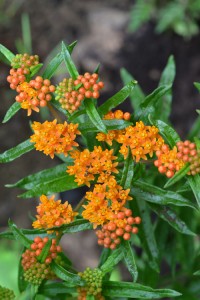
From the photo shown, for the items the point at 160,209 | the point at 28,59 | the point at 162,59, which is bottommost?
the point at 160,209

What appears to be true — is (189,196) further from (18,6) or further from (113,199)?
(18,6)

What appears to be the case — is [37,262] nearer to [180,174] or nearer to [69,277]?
[69,277]

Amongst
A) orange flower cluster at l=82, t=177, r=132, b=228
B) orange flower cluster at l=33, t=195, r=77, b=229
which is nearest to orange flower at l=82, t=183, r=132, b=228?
orange flower cluster at l=82, t=177, r=132, b=228

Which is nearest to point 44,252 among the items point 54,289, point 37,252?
point 37,252

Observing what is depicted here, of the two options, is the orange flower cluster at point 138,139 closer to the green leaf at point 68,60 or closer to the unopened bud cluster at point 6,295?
the green leaf at point 68,60

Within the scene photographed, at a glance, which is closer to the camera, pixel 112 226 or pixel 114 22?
pixel 112 226

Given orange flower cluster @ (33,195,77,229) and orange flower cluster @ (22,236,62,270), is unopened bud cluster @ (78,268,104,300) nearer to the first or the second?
orange flower cluster @ (22,236,62,270)

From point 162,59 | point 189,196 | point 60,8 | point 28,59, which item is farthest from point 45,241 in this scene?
point 60,8
